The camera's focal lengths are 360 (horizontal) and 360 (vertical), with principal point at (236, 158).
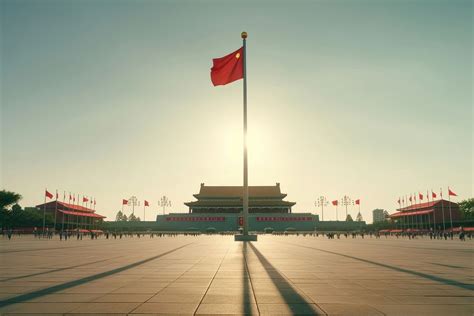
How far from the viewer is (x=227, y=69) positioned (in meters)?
30.5

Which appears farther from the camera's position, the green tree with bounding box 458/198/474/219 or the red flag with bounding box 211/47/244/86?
the green tree with bounding box 458/198/474/219

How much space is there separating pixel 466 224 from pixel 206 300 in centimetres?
10125

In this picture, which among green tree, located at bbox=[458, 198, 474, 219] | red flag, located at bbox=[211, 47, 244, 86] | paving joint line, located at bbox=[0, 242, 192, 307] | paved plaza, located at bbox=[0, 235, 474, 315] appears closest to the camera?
paved plaza, located at bbox=[0, 235, 474, 315]

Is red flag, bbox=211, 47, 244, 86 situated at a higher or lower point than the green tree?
higher

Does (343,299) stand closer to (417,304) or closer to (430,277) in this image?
(417,304)

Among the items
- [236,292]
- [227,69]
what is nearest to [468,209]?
[227,69]

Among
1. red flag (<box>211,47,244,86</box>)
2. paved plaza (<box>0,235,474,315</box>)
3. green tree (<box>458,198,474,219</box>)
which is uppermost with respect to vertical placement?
red flag (<box>211,47,244,86</box>)

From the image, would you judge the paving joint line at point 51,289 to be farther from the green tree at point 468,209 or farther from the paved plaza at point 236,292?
the green tree at point 468,209

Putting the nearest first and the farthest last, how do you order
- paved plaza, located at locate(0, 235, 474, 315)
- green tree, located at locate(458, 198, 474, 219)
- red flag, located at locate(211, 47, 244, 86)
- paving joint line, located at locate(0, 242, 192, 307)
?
paved plaza, located at locate(0, 235, 474, 315)
paving joint line, located at locate(0, 242, 192, 307)
red flag, located at locate(211, 47, 244, 86)
green tree, located at locate(458, 198, 474, 219)

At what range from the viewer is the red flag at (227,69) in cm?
2992

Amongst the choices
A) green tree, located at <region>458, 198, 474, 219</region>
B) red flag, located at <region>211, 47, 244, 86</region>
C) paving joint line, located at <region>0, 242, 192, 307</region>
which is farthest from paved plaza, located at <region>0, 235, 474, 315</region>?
green tree, located at <region>458, 198, 474, 219</region>

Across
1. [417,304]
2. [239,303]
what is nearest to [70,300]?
[239,303]

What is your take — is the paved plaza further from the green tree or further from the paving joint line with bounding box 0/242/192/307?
the green tree

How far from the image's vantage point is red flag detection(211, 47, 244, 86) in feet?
98.2
